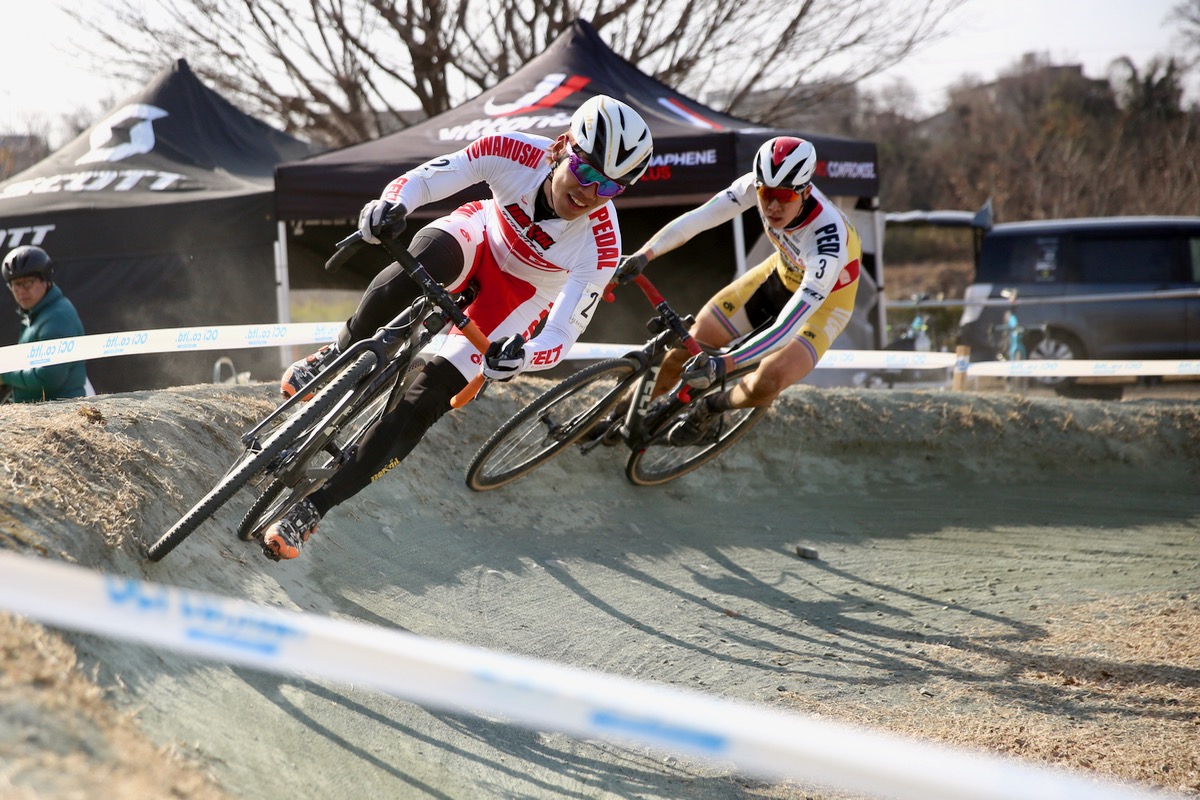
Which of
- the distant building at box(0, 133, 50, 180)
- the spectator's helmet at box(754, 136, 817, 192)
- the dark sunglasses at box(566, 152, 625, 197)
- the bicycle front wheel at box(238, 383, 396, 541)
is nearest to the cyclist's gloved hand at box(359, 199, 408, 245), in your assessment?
the bicycle front wheel at box(238, 383, 396, 541)

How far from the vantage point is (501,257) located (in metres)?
5.45

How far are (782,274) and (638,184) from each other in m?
3.94

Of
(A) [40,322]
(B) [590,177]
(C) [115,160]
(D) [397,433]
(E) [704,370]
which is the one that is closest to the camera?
(D) [397,433]

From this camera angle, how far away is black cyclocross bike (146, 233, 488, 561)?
4.25 metres

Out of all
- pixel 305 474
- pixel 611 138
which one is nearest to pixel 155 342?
pixel 305 474

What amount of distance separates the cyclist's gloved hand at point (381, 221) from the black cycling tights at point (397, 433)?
2.37ft

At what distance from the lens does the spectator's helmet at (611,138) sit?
189 inches

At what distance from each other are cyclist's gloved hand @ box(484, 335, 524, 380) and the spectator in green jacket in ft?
12.5

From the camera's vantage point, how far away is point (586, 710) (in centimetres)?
188

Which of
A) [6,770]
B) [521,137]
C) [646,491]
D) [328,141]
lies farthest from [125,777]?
[328,141]

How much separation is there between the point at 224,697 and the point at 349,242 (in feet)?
6.47

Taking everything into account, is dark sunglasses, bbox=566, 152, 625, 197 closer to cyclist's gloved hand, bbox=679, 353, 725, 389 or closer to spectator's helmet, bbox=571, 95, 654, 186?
spectator's helmet, bbox=571, 95, 654, 186

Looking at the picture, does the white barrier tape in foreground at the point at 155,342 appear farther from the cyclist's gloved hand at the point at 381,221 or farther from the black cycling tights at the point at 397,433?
the cyclist's gloved hand at the point at 381,221

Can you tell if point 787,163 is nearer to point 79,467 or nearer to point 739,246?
point 79,467
